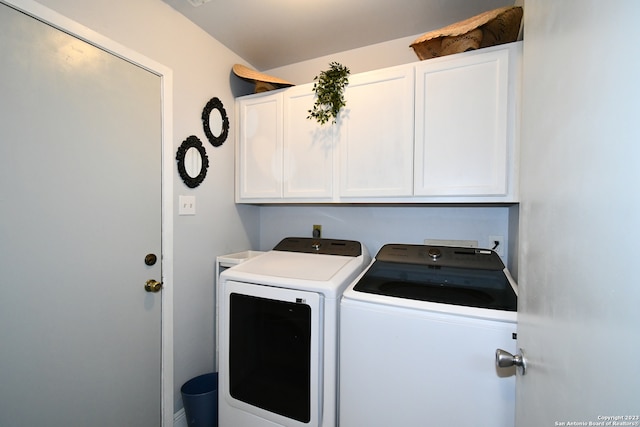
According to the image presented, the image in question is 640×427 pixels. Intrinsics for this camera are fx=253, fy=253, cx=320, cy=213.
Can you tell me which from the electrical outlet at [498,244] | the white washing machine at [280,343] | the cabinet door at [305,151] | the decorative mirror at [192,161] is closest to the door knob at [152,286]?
the white washing machine at [280,343]

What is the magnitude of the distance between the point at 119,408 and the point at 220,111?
183 centimetres

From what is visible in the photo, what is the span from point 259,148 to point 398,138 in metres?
1.01

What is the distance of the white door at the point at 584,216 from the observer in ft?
1.07

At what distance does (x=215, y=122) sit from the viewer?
1.81 meters

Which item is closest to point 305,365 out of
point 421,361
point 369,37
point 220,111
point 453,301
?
point 421,361

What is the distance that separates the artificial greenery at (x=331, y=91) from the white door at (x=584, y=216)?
109 cm

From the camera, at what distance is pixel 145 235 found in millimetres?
1378

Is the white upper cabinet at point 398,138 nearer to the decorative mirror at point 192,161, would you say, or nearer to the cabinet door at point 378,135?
the cabinet door at point 378,135

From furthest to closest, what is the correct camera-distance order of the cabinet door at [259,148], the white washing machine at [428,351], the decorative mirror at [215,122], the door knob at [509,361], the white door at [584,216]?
the cabinet door at [259,148]
the decorative mirror at [215,122]
the white washing machine at [428,351]
the door knob at [509,361]
the white door at [584,216]

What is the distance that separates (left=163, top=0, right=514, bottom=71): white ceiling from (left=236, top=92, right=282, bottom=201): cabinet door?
1.28 feet

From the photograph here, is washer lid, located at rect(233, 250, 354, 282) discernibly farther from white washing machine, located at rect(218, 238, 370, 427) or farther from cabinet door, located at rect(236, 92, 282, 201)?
cabinet door, located at rect(236, 92, 282, 201)

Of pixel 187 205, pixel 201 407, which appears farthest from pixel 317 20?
pixel 201 407

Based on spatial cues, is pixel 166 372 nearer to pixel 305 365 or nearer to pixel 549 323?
pixel 305 365

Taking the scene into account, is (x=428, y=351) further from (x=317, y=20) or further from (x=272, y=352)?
(x=317, y=20)
